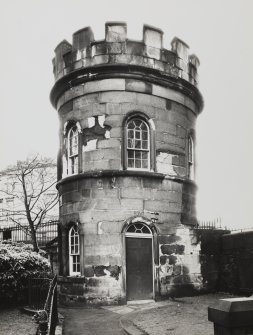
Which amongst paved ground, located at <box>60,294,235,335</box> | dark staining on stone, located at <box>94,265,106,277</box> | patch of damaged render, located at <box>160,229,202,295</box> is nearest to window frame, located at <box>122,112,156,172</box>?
patch of damaged render, located at <box>160,229,202,295</box>

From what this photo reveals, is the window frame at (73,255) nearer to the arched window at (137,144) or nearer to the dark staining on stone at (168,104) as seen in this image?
the arched window at (137,144)

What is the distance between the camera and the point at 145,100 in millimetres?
14602

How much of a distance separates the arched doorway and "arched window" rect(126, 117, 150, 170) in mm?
2087

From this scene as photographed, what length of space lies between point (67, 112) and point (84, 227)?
4377 mm

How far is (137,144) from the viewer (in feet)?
47.7

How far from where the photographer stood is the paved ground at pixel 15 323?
9.77 meters

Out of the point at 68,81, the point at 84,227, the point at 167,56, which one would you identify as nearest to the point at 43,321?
the point at 84,227

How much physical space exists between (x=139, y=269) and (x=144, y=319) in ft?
11.6

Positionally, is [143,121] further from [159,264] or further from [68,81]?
[159,264]

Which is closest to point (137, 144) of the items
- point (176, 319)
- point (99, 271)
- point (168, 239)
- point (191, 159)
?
point (191, 159)

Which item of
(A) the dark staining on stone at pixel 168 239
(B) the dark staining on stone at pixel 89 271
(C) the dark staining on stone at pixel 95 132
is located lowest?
(B) the dark staining on stone at pixel 89 271

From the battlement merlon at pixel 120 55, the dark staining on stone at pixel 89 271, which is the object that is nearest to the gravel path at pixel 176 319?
the dark staining on stone at pixel 89 271

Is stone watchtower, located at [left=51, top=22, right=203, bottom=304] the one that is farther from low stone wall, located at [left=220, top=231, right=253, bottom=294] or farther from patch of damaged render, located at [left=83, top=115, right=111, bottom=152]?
low stone wall, located at [left=220, top=231, right=253, bottom=294]

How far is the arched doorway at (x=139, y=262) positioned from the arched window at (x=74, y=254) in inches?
73.4
